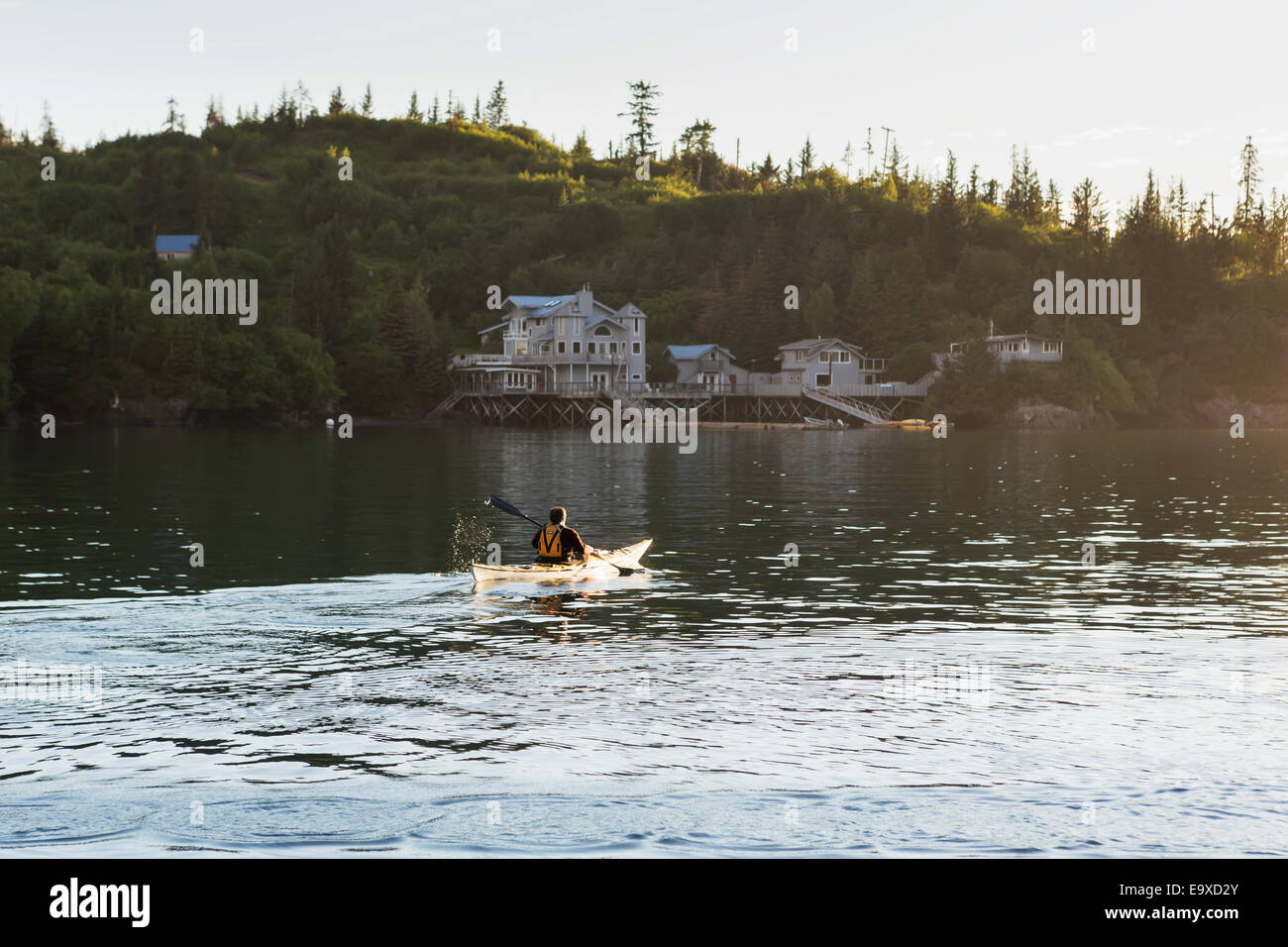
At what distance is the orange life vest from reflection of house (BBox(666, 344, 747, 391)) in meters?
138

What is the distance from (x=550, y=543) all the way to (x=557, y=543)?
200mm

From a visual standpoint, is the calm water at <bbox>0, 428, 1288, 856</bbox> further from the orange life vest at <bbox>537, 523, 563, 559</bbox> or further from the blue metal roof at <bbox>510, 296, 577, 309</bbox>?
the blue metal roof at <bbox>510, 296, 577, 309</bbox>

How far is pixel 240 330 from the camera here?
463ft

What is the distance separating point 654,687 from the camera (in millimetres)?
19500

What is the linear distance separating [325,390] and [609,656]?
12838cm

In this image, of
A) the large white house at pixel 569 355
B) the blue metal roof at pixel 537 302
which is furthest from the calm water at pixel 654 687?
the blue metal roof at pixel 537 302

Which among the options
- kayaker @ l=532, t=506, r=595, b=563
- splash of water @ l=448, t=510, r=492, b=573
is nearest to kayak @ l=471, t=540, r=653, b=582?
kayaker @ l=532, t=506, r=595, b=563

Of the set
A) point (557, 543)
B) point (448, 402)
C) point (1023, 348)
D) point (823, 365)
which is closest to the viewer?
point (557, 543)

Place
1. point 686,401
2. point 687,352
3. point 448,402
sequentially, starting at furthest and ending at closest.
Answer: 1. point 687,352
2. point 686,401
3. point 448,402

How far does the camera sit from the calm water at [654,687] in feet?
42.5

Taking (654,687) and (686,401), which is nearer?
(654,687)

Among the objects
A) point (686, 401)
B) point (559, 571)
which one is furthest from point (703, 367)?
point (559, 571)

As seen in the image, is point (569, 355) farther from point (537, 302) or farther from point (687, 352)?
point (687, 352)
